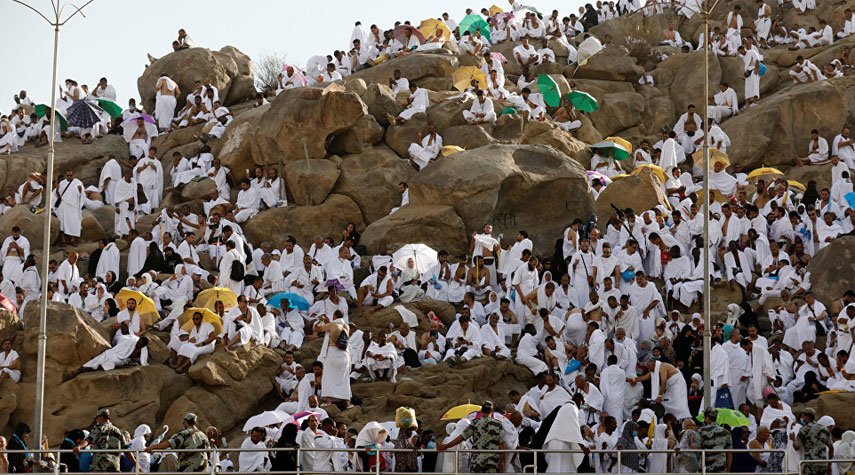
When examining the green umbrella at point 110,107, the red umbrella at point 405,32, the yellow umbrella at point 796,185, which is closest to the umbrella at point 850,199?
the yellow umbrella at point 796,185

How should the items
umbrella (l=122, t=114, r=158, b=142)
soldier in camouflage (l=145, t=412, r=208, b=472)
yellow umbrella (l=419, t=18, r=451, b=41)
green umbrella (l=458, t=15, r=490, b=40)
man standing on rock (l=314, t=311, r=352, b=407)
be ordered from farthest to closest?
1. green umbrella (l=458, t=15, r=490, b=40)
2. yellow umbrella (l=419, t=18, r=451, b=41)
3. umbrella (l=122, t=114, r=158, b=142)
4. man standing on rock (l=314, t=311, r=352, b=407)
5. soldier in camouflage (l=145, t=412, r=208, b=472)

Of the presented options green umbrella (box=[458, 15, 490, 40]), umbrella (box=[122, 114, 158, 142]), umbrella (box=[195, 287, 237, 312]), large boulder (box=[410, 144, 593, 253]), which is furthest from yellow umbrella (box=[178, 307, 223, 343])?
green umbrella (box=[458, 15, 490, 40])

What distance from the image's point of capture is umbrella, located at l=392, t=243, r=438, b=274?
27.9m

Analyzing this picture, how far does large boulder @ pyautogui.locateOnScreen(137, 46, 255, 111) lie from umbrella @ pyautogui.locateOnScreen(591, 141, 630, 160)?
10.9 m

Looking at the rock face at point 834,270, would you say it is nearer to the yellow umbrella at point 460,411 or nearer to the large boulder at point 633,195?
the large boulder at point 633,195

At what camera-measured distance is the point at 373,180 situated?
109 feet

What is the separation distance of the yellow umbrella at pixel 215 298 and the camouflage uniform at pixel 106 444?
5.26 meters

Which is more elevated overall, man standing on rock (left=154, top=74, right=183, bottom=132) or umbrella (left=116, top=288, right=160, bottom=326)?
man standing on rock (left=154, top=74, right=183, bottom=132)

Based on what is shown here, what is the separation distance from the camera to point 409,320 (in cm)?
2628

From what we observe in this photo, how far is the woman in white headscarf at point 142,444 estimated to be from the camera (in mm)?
20672

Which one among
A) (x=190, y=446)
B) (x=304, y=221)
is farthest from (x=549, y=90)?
(x=190, y=446)

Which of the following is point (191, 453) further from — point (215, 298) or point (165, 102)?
point (165, 102)

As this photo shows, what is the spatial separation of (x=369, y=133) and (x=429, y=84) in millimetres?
4551

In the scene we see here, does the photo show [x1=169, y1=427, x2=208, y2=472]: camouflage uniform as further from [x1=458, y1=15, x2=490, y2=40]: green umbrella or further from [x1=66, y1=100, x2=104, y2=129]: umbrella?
[x1=458, y1=15, x2=490, y2=40]: green umbrella
